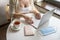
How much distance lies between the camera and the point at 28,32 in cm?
125

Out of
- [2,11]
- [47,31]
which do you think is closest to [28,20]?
[47,31]

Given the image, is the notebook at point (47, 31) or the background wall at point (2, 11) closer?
the notebook at point (47, 31)

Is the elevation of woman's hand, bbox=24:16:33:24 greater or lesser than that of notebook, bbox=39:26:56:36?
greater

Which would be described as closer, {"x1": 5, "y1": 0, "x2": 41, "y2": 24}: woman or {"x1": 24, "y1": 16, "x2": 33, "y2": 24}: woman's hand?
{"x1": 24, "y1": 16, "x2": 33, "y2": 24}: woman's hand

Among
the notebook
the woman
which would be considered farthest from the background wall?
the notebook

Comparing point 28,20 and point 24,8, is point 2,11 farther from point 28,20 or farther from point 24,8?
point 28,20

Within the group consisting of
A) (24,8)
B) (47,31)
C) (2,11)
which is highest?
(24,8)

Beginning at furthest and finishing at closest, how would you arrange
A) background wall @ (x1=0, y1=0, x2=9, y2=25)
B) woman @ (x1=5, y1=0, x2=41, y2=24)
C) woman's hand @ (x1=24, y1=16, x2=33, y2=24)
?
background wall @ (x1=0, y1=0, x2=9, y2=25)
woman @ (x1=5, y1=0, x2=41, y2=24)
woman's hand @ (x1=24, y1=16, x2=33, y2=24)

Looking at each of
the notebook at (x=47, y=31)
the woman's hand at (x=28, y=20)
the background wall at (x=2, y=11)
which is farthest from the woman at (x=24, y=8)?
the background wall at (x=2, y=11)

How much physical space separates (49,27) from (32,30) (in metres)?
Answer: 0.21

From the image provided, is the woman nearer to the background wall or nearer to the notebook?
the notebook

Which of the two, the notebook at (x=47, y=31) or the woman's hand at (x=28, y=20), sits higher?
the woman's hand at (x=28, y=20)

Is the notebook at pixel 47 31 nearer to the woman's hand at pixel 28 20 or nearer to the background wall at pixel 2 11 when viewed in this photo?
the woman's hand at pixel 28 20

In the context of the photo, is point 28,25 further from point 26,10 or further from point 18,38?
point 26,10
